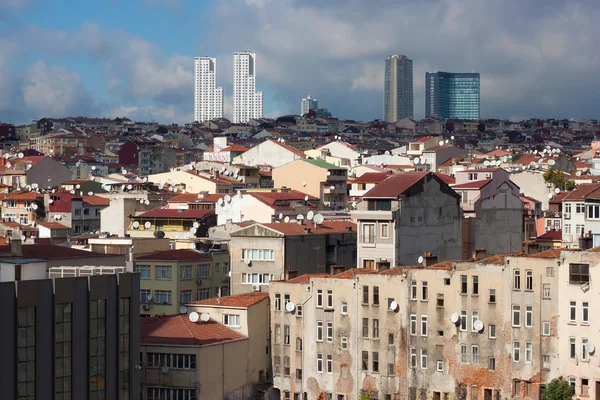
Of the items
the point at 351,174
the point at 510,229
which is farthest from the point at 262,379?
the point at 351,174

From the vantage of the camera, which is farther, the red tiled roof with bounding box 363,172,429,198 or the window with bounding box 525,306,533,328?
the red tiled roof with bounding box 363,172,429,198

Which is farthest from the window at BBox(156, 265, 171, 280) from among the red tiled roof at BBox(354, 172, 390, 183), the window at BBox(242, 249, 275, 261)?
the red tiled roof at BBox(354, 172, 390, 183)

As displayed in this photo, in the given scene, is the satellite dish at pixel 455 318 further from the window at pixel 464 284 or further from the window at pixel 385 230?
the window at pixel 385 230

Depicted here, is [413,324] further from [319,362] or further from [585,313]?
[585,313]

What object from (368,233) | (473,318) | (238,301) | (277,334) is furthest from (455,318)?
(368,233)

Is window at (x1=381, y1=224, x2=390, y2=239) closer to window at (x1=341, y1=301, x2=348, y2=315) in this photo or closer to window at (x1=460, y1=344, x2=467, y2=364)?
window at (x1=341, y1=301, x2=348, y2=315)

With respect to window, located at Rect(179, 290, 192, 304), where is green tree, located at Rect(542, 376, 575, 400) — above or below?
below

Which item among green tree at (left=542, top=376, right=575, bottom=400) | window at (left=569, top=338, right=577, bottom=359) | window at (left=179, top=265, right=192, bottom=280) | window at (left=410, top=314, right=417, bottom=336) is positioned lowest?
green tree at (left=542, top=376, right=575, bottom=400)
